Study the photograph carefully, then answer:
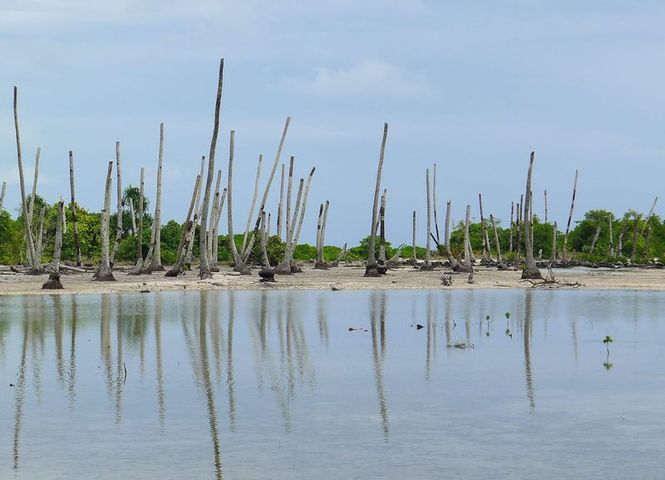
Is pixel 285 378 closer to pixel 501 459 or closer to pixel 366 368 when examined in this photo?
pixel 366 368

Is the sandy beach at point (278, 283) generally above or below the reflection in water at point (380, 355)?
above

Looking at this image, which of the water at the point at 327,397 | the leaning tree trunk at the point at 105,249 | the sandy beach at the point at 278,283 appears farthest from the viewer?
the leaning tree trunk at the point at 105,249

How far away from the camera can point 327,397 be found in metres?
13.6

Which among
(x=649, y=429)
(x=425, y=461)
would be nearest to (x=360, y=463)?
(x=425, y=461)

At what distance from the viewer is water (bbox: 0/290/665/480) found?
985 centimetres

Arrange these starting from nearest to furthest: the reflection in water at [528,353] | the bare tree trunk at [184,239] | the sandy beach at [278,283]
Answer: the reflection in water at [528,353]
the sandy beach at [278,283]
the bare tree trunk at [184,239]

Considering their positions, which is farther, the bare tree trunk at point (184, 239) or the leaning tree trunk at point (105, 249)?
the bare tree trunk at point (184, 239)

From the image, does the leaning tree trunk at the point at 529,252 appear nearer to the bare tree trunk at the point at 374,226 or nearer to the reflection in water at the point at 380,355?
the bare tree trunk at the point at 374,226

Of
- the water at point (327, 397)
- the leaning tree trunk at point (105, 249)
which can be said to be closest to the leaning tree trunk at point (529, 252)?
the leaning tree trunk at point (105, 249)

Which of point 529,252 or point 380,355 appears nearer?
point 380,355

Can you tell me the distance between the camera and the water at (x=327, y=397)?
985 centimetres

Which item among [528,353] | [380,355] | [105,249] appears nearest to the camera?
[380,355]

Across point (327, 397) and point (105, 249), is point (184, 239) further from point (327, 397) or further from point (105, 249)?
point (327, 397)

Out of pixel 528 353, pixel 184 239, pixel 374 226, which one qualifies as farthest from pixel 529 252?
pixel 528 353
